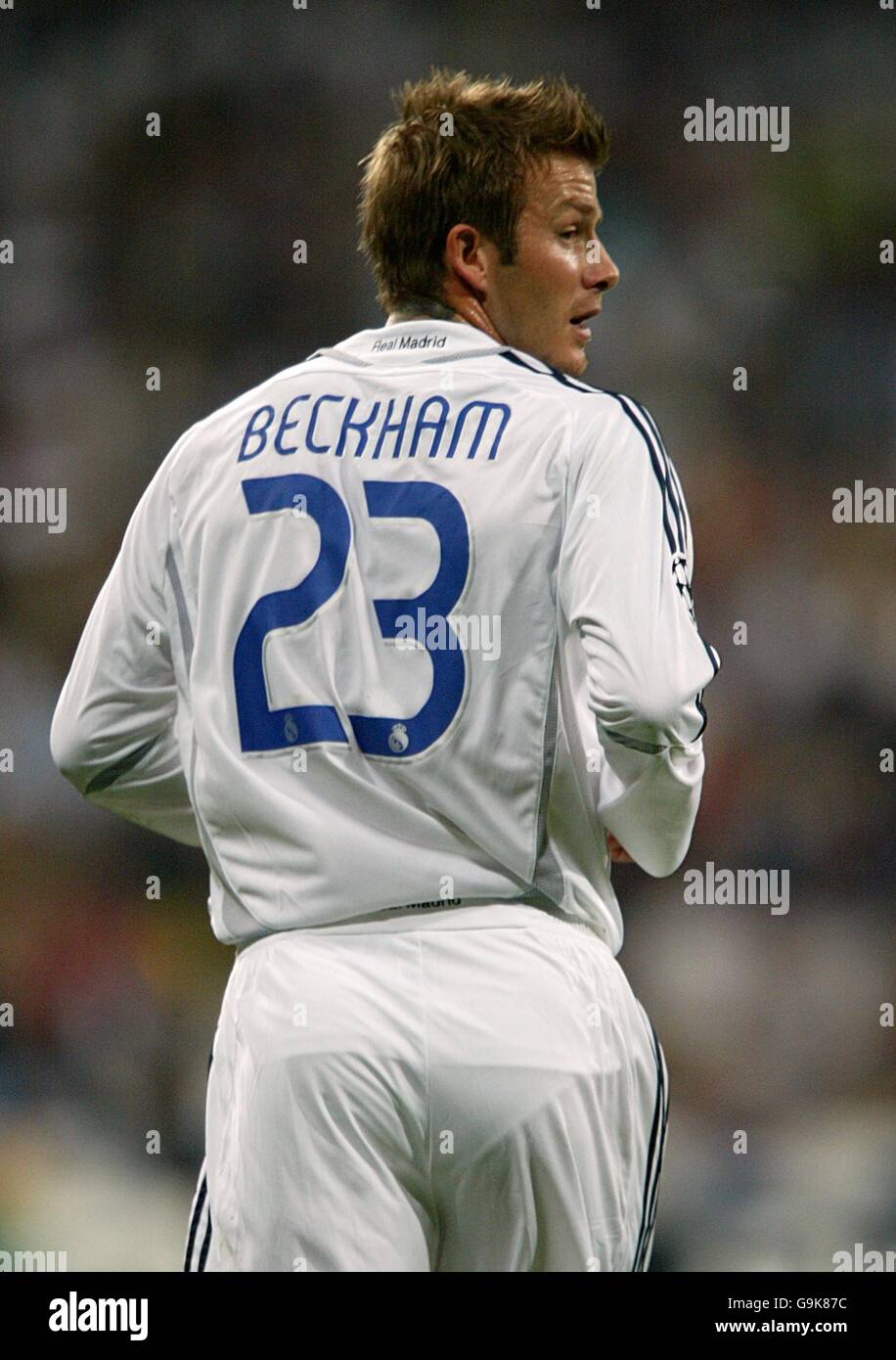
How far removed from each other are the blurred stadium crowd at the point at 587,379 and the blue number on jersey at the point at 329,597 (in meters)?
2.14

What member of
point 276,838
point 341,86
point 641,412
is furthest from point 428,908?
point 341,86

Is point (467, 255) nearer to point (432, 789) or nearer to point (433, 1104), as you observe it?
point (432, 789)

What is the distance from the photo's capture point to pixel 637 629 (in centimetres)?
126

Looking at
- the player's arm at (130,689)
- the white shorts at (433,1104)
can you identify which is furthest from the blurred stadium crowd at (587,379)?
the white shorts at (433,1104)

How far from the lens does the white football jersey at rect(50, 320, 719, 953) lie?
129 centimetres

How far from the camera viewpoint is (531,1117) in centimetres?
125

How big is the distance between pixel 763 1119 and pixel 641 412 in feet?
7.24

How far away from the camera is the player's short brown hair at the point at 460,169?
1.47 metres

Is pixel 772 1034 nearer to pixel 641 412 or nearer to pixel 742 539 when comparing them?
pixel 742 539

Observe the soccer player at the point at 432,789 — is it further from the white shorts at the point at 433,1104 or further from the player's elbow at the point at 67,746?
the player's elbow at the point at 67,746
